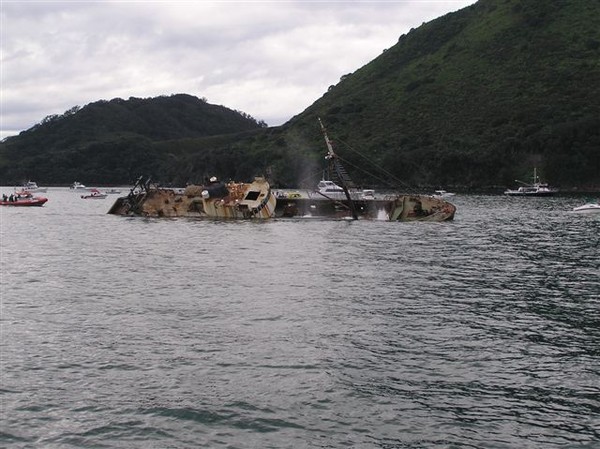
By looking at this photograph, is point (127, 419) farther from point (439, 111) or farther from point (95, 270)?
point (439, 111)

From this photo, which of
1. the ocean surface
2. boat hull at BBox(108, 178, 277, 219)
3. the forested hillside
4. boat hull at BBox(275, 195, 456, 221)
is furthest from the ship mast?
the forested hillside

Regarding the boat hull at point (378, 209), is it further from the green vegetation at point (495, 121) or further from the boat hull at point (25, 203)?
the green vegetation at point (495, 121)

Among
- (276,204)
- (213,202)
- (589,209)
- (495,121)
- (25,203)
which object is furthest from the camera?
(495,121)

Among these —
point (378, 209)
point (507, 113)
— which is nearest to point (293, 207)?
point (378, 209)

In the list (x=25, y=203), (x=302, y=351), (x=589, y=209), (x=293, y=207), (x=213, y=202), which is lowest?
(x=302, y=351)

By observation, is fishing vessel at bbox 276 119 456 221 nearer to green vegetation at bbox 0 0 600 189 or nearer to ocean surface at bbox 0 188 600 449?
ocean surface at bbox 0 188 600 449

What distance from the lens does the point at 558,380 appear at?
17.0m

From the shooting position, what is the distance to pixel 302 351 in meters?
19.8

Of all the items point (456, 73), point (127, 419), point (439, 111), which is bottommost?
point (127, 419)

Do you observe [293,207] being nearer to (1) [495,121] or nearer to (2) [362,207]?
(2) [362,207]

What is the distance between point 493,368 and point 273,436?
25.4 ft

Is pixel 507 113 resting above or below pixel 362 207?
above

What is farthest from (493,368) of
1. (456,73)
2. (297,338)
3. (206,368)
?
(456,73)

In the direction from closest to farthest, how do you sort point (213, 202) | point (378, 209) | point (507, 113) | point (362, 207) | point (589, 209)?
point (213, 202), point (378, 209), point (362, 207), point (589, 209), point (507, 113)
